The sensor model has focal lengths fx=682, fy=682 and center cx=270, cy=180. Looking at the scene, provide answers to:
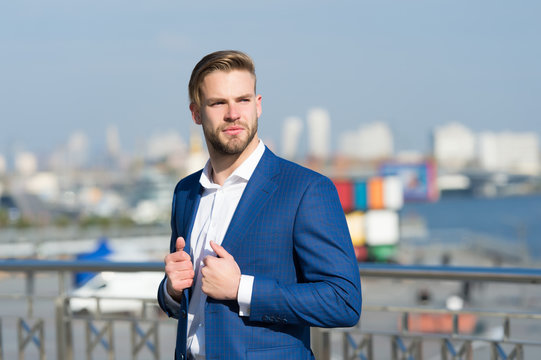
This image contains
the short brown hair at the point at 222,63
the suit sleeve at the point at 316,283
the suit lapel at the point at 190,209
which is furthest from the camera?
the suit lapel at the point at 190,209

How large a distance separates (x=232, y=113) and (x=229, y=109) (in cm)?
2

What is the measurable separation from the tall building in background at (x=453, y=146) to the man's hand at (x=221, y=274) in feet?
460

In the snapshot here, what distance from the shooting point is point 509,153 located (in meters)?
144

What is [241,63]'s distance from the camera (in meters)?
1.72

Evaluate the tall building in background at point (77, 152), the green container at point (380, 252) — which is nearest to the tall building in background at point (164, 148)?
the tall building in background at point (77, 152)

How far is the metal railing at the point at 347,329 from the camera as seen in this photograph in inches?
126

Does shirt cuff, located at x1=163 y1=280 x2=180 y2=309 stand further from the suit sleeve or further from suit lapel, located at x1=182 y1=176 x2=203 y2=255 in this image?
the suit sleeve

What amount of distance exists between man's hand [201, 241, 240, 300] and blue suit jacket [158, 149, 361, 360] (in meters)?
0.05

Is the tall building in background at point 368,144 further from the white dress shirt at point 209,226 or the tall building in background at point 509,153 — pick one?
the white dress shirt at point 209,226

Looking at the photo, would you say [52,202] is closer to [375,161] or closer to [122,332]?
[375,161]

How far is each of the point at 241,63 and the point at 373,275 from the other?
1803 mm

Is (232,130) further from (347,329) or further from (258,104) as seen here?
(347,329)

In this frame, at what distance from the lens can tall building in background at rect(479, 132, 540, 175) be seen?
141625 mm

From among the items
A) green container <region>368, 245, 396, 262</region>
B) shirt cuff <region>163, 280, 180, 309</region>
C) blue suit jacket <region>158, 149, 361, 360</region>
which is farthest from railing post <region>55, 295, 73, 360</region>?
green container <region>368, 245, 396, 262</region>
